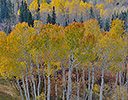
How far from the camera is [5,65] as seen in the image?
1658 cm

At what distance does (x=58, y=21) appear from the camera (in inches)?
2744

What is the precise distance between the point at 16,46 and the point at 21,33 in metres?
1.77

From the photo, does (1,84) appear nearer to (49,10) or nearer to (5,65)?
(5,65)

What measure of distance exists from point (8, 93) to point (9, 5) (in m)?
50.9

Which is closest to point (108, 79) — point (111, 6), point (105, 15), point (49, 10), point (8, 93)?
point (8, 93)

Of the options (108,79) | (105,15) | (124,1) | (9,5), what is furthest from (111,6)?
(108,79)

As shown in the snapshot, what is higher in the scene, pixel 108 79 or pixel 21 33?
pixel 21 33

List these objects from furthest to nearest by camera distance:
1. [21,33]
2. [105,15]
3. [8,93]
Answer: [105,15] → [8,93] → [21,33]

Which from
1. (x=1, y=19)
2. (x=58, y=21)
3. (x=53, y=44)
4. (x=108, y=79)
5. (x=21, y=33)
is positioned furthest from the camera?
(x=58, y=21)

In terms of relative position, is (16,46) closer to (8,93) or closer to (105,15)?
(8,93)

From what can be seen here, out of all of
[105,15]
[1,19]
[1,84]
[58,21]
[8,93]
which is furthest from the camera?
[105,15]

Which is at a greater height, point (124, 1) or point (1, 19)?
point (124, 1)

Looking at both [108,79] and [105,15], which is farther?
[105,15]

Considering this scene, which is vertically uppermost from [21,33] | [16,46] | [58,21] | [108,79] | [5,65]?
[58,21]
